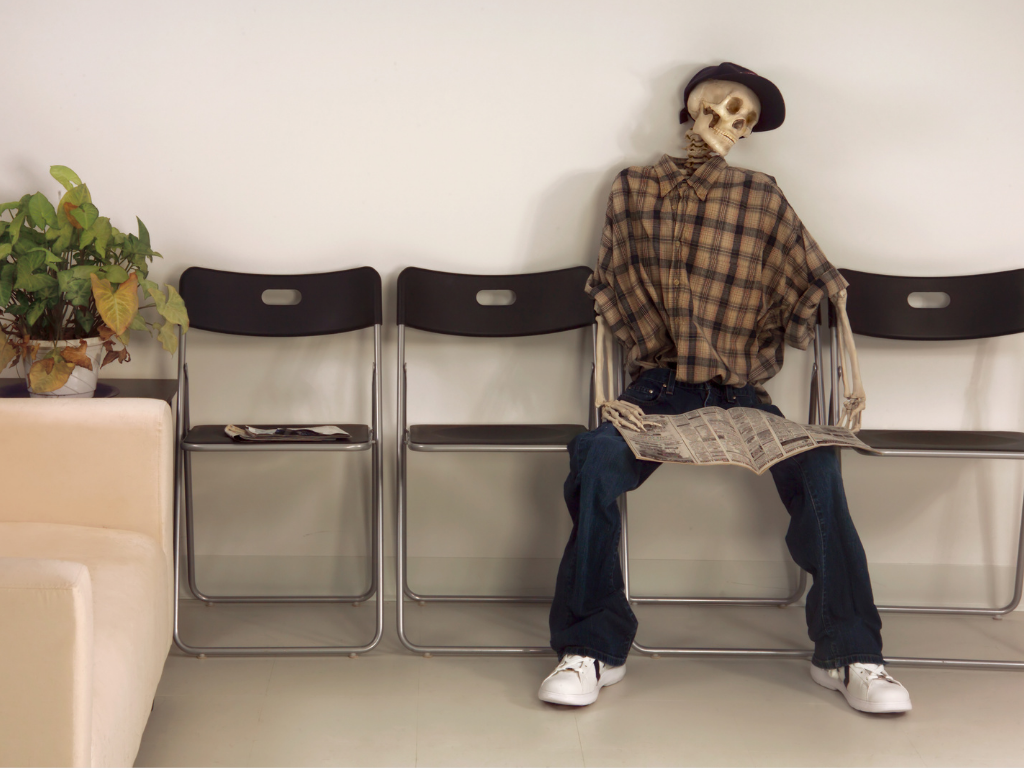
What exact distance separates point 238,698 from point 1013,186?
237cm

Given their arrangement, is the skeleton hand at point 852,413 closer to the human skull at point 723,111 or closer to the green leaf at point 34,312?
the human skull at point 723,111

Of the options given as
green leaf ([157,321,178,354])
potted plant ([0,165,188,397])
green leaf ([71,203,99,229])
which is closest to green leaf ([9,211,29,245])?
potted plant ([0,165,188,397])

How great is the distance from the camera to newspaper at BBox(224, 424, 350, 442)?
193 centimetres

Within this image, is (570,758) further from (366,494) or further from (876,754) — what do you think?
(366,494)

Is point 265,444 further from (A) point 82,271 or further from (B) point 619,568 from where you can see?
(B) point 619,568

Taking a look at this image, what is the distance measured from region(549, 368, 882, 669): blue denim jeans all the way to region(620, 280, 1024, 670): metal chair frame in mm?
159

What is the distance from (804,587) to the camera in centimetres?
238

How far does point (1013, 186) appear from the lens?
7.57ft

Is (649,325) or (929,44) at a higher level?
(929,44)

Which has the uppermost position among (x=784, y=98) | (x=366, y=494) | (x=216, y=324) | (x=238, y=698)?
(x=784, y=98)

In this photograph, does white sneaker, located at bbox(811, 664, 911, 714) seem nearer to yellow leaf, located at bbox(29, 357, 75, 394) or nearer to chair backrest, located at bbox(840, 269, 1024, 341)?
chair backrest, located at bbox(840, 269, 1024, 341)

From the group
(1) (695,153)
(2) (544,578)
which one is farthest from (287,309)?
(1) (695,153)

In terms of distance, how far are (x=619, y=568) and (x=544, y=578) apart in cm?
56

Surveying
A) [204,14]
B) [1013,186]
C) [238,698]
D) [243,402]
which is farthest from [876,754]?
[204,14]
